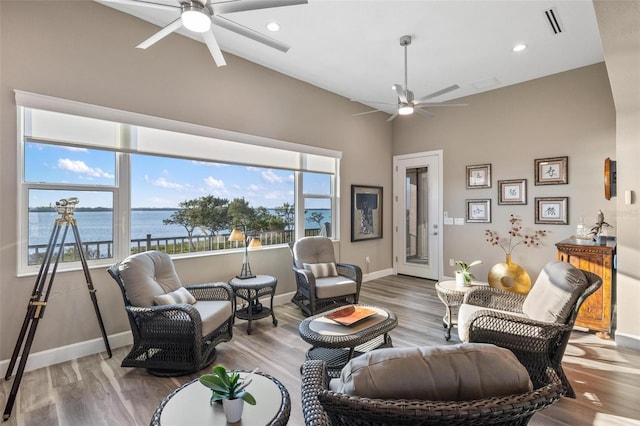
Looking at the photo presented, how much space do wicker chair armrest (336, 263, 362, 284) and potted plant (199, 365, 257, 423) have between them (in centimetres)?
283

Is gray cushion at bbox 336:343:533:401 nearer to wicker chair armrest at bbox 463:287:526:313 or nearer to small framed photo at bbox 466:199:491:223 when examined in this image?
wicker chair armrest at bbox 463:287:526:313

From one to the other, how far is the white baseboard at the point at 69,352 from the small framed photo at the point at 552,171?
18.9ft

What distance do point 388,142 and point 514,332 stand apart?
15.4ft

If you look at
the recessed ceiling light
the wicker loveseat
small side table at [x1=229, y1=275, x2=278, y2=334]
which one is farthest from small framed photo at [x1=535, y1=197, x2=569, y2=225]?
the wicker loveseat

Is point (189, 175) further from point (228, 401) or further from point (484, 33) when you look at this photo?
point (484, 33)

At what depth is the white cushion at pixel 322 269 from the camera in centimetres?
419

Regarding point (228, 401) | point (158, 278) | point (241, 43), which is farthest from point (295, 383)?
point (241, 43)

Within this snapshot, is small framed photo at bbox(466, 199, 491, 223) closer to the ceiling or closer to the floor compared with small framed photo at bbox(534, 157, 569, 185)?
closer to the floor

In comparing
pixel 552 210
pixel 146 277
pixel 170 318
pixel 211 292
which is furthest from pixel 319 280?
pixel 552 210

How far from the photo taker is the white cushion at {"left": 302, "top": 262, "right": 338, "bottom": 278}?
13.8 feet

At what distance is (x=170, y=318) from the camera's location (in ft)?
8.45

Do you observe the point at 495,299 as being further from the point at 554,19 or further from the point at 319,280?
the point at 554,19

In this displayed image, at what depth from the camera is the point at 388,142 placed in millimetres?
6336

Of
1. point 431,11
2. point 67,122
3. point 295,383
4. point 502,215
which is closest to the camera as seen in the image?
point 295,383
